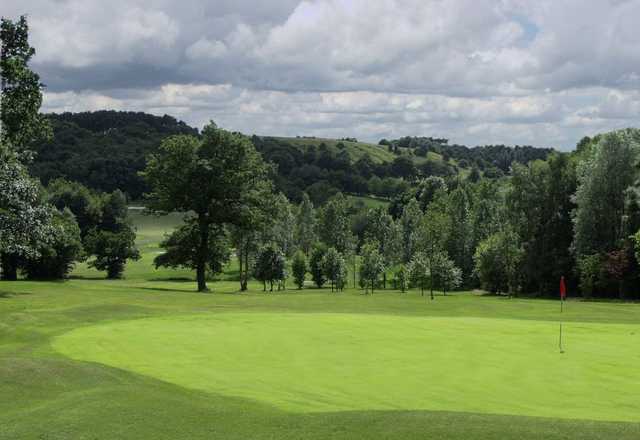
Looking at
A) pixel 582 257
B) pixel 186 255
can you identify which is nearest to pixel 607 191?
pixel 582 257

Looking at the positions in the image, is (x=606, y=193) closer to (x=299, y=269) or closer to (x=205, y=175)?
(x=205, y=175)

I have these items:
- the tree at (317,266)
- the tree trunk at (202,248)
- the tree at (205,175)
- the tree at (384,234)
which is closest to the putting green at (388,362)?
the tree at (205,175)

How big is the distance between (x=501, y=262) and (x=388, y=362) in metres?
71.1

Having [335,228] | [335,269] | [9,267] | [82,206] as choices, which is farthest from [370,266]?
[82,206]

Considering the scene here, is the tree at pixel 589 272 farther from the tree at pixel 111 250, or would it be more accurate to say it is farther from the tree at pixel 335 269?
the tree at pixel 111 250

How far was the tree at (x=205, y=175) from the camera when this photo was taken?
65688 millimetres

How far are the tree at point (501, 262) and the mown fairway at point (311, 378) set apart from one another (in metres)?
54.6

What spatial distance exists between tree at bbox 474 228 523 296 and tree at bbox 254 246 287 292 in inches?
1041

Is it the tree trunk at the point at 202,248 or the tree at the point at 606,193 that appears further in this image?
the tree at the point at 606,193

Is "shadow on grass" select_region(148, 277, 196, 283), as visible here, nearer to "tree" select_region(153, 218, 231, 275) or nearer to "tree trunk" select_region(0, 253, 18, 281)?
"tree trunk" select_region(0, 253, 18, 281)

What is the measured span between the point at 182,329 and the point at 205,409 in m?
14.0

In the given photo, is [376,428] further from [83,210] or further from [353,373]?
[83,210]

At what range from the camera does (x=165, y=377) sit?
70.0ft

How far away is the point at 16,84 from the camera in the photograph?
47125 millimetres
